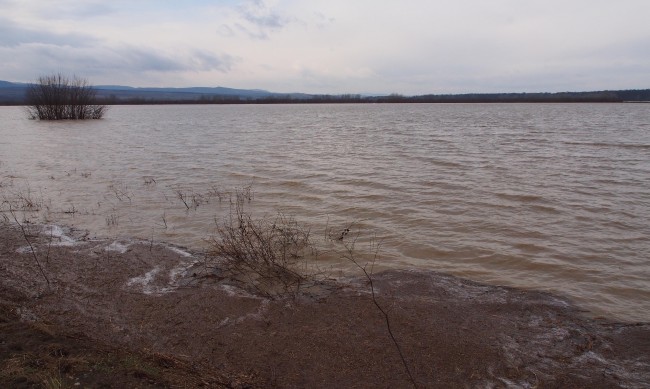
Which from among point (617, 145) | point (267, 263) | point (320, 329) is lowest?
point (320, 329)

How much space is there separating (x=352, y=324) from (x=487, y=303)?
2026mm

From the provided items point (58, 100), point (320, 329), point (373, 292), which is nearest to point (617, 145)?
point (373, 292)

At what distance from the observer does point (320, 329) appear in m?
5.32

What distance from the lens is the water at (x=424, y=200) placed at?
796 cm

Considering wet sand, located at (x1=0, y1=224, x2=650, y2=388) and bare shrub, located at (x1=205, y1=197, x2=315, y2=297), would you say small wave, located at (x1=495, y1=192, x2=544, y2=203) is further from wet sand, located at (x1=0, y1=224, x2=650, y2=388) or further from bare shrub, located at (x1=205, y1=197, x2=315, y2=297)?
bare shrub, located at (x1=205, y1=197, x2=315, y2=297)

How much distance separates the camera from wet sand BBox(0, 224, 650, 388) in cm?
443

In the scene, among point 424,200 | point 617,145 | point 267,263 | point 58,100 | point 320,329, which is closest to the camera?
point 320,329

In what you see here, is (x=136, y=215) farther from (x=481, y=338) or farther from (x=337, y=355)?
(x=481, y=338)

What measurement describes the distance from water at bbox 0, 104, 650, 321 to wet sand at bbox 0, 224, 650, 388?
129 cm

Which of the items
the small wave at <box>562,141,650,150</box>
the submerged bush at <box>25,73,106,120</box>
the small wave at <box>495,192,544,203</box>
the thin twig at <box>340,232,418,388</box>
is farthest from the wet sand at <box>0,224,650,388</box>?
the submerged bush at <box>25,73,106,120</box>

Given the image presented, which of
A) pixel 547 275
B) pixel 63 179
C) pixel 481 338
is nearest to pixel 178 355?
pixel 481 338

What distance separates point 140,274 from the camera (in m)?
6.89

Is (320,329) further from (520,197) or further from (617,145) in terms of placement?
(617,145)

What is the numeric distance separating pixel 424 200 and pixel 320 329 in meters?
7.93
